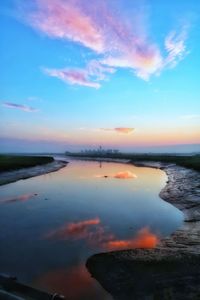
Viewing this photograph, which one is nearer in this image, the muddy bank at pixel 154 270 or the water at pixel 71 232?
the muddy bank at pixel 154 270

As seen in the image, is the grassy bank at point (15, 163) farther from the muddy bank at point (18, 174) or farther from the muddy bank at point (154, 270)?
the muddy bank at point (154, 270)

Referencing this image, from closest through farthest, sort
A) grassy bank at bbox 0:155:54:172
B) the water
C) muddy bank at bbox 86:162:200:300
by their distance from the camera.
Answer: muddy bank at bbox 86:162:200:300 → the water → grassy bank at bbox 0:155:54:172

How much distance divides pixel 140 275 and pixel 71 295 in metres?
2.08

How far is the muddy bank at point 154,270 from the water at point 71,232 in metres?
0.43

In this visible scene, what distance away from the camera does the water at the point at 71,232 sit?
8.30 meters

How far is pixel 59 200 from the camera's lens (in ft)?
70.3

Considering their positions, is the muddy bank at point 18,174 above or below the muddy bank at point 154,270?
above

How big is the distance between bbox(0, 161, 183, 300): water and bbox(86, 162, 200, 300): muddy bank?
0.43 metres

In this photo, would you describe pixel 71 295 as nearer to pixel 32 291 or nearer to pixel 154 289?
pixel 32 291

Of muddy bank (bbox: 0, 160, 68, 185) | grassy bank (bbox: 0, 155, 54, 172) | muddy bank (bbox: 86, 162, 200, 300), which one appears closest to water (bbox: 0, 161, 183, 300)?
muddy bank (bbox: 86, 162, 200, 300)

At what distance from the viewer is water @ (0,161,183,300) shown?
8297 millimetres

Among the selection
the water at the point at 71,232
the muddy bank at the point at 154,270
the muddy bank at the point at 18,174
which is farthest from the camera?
the muddy bank at the point at 18,174

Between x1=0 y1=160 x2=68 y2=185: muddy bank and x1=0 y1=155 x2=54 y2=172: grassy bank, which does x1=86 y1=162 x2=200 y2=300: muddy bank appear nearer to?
x1=0 y1=160 x2=68 y2=185: muddy bank

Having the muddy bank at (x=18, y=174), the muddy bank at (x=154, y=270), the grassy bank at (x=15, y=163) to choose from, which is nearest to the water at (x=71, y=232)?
the muddy bank at (x=154, y=270)
